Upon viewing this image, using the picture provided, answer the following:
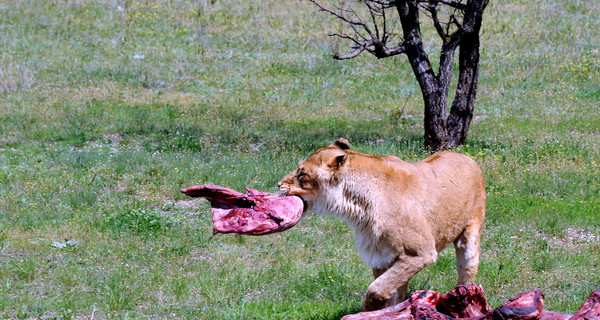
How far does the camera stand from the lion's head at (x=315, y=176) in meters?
6.49

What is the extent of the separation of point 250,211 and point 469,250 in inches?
91.8

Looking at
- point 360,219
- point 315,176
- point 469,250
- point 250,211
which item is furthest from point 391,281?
point 469,250

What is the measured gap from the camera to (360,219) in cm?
654

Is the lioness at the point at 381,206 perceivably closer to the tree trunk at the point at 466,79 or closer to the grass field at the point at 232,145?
the grass field at the point at 232,145

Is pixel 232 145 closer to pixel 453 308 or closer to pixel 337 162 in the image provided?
pixel 337 162

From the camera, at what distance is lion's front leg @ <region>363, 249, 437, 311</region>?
6266 millimetres

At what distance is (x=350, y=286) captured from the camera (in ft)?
25.9

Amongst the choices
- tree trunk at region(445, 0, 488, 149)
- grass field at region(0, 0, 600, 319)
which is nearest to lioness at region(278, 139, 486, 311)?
grass field at region(0, 0, 600, 319)

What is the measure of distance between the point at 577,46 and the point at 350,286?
17.9 metres

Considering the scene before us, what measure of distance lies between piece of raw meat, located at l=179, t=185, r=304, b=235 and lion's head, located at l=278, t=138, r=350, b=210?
10 centimetres

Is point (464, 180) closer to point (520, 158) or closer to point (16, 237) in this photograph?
point (16, 237)

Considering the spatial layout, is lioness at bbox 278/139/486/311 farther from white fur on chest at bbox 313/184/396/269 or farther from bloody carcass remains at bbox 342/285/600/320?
bloody carcass remains at bbox 342/285/600/320

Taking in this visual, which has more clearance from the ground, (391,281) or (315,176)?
(315,176)

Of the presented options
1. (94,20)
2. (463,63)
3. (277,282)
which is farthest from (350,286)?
(94,20)
